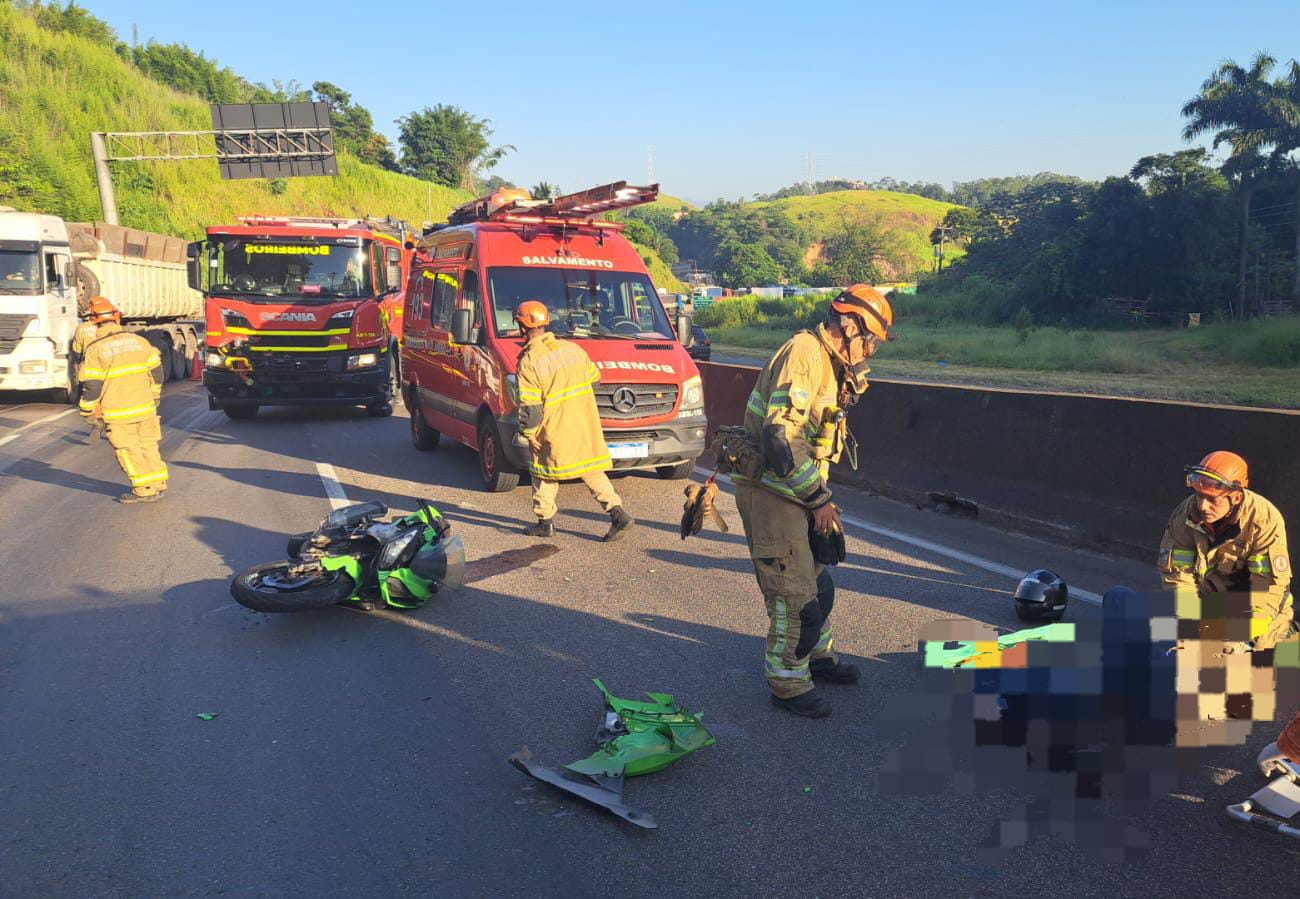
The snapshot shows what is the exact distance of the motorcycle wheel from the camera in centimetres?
512

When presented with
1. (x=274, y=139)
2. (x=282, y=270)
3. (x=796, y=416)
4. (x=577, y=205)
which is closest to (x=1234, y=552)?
(x=796, y=416)

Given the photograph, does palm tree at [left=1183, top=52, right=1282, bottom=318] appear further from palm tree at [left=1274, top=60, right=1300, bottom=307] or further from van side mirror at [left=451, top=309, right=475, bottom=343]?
van side mirror at [left=451, top=309, right=475, bottom=343]

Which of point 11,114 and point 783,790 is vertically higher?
point 11,114

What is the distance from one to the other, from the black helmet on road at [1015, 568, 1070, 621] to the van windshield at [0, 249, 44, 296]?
1612cm

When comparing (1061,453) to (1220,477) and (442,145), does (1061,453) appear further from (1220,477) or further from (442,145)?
(442,145)

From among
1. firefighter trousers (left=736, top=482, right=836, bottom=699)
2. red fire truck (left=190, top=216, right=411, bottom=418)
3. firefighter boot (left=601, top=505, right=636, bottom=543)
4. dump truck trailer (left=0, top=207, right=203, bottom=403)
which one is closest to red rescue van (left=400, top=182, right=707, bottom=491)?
firefighter boot (left=601, top=505, right=636, bottom=543)

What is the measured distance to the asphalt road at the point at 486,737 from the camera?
300cm

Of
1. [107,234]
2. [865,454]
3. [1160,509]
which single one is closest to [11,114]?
[107,234]

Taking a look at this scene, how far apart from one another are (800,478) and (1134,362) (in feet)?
86.5

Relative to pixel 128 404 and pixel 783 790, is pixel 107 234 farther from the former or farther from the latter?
pixel 783 790

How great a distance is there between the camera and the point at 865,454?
9594mm

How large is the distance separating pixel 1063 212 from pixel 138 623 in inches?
2366

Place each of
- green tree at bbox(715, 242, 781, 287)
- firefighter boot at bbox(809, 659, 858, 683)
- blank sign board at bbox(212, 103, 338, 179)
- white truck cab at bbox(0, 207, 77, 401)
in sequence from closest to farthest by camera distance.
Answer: firefighter boot at bbox(809, 659, 858, 683) → white truck cab at bbox(0, 207, 77, 401) → blank sign board at bbox(212, 103, 338, 179) → green tree at bbox(715, 242, 781, 287)

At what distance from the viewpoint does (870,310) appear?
13.7ft
